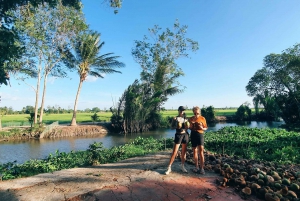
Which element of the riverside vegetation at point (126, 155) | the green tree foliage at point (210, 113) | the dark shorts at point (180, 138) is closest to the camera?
the dark shorts at point (180, 138)

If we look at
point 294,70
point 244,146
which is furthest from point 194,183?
point 294,70

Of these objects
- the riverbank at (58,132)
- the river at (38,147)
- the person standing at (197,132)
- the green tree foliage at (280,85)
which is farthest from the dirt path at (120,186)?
the green tree foliage at (280,85)

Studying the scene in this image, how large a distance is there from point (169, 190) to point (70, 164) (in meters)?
4.14

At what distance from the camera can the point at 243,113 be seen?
1444 inches

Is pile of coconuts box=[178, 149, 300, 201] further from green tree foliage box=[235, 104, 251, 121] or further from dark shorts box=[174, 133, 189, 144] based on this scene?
green tree foliage box=[235, 104, 251, 121]

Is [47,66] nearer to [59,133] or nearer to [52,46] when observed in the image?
[52,46]

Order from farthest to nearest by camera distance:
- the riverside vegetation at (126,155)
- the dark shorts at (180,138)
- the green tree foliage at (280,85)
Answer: the green tree foliage at (280,85) < the riverside vegetation at (126,155) < the dark shorts at (180,138)

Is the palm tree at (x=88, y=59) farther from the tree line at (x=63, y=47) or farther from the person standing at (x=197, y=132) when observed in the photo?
the person standing at (x=197, y=132)

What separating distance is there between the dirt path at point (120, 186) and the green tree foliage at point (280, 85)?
2818 cm

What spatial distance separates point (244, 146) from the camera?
27.5ft

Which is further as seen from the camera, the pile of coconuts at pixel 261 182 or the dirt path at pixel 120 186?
the dirt path at pixel 120 186

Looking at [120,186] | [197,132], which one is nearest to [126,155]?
[120,186]

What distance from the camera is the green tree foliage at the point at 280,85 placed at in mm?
27938

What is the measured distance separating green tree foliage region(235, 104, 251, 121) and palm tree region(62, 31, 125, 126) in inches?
950
